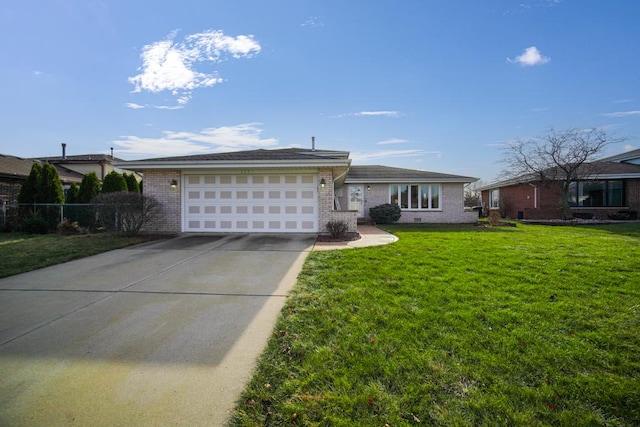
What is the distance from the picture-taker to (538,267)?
6.05 metres

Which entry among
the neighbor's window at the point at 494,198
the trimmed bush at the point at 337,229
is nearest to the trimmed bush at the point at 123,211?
the trimmed bush at the point at 337,229

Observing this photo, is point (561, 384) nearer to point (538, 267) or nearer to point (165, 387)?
point (165, 387)

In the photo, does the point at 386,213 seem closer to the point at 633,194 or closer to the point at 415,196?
the point at 415,196

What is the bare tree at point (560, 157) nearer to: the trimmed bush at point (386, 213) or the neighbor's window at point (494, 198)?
the neighbor's window at point (494, 198)

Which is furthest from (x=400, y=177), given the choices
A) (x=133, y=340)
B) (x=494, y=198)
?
(x=133, y=340)

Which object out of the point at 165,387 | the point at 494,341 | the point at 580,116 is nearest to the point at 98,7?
the point at 165,387

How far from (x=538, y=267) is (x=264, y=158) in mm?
9108

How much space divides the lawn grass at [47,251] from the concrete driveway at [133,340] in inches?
26.9

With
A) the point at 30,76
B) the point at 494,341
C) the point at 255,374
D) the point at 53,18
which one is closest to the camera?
the point at 255,374

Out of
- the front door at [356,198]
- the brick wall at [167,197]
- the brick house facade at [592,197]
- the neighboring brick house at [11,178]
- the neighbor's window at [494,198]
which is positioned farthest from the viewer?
the neighbor's window at [494,198]

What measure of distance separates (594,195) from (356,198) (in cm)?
1666

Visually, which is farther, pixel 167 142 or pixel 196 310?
pixel 167 142

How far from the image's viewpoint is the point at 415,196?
19078 millimetres

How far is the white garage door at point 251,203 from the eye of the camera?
38.6ft
